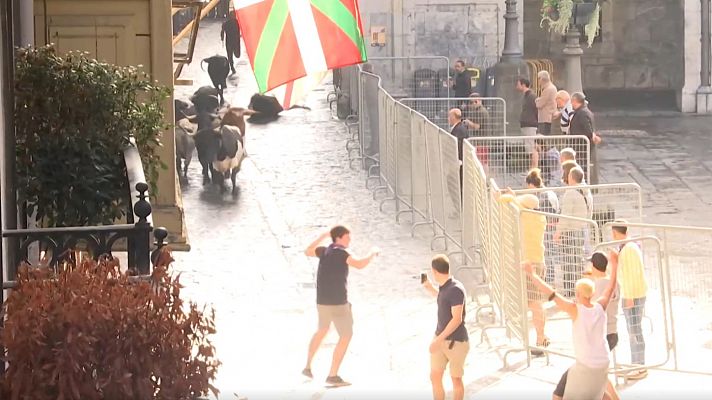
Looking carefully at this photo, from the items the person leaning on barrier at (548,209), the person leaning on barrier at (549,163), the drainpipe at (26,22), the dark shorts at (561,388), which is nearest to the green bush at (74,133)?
the drainpipe at (26,22)

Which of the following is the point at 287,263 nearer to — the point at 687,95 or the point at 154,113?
the point at 154,113

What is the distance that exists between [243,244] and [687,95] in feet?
39.6

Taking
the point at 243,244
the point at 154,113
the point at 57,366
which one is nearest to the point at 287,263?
the point at 243,244

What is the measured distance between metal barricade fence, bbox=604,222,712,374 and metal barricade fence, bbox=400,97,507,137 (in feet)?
10.9

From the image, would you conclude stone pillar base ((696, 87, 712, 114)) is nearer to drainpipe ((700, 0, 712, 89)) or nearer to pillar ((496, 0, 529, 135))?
drainpipe ((700, 0, 712, 89))

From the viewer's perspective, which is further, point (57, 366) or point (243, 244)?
point (243, 244)

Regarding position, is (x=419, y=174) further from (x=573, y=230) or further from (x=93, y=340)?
(x=93, y=340)

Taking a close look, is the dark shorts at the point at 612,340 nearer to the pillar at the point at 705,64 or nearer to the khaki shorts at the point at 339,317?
the khaki shorts at the point at 339,317

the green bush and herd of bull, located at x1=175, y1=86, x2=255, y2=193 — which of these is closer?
the green bush

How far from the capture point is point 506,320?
1138cm

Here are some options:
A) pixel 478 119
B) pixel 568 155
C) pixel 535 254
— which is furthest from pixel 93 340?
pixel 478 119

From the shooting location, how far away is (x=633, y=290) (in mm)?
10344

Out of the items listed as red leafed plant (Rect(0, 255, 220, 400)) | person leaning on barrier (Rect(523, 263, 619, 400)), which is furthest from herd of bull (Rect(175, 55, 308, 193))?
red leafed plant (Rect(0, 255, 220, 400))

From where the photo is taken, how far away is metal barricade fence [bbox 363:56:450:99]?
24047mm
